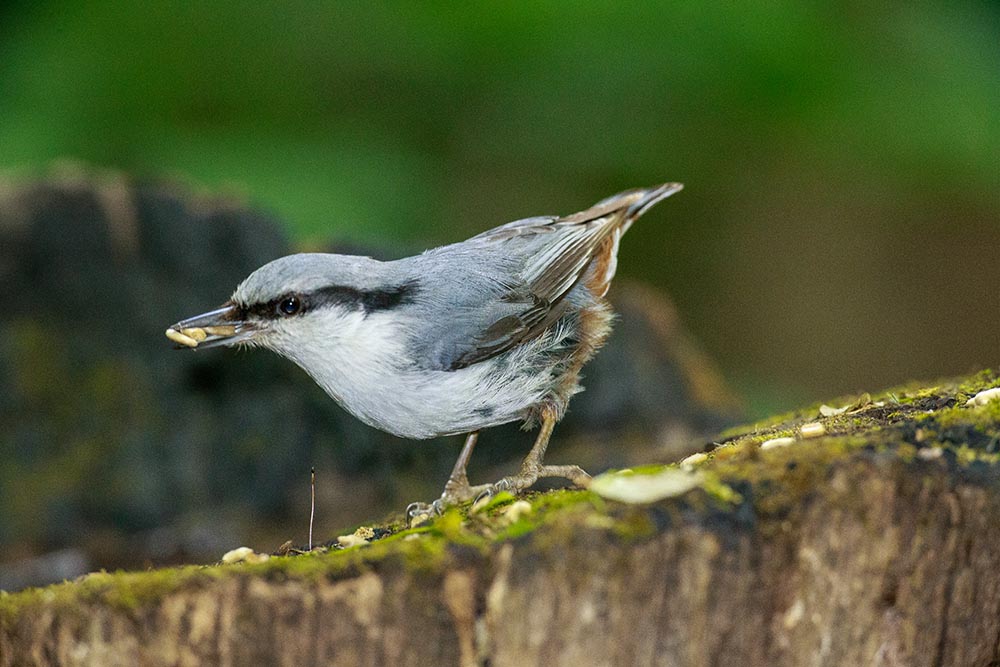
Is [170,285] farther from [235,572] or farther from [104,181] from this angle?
[235,572]

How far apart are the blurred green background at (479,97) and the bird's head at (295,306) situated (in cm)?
194

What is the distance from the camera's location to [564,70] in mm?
6445

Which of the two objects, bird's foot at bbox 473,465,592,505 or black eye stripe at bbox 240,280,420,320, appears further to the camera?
bird's foot at bbox 473,465,592,505

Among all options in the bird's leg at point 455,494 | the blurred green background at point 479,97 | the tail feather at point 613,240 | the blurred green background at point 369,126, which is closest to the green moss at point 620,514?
the bird's leg at point 455,494

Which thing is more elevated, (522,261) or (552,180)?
(552,180)

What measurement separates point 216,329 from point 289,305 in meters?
0.25

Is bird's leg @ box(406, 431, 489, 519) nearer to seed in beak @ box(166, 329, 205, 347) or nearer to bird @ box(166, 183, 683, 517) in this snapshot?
bird @ box(166, 183, 683, 517)

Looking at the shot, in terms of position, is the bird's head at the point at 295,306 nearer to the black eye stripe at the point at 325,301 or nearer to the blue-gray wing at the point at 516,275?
the black eye stripe at the point at 325,301

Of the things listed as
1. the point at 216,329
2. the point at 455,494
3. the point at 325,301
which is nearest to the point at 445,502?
the point at 455,494

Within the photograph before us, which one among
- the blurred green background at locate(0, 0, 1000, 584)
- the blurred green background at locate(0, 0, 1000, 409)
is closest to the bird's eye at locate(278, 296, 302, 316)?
the blurred green background at locate(0, 0, 1000, 584)

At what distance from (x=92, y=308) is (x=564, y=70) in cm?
306

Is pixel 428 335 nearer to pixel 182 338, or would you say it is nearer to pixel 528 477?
pixel 528 477

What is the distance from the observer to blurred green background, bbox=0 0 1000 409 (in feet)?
20.0

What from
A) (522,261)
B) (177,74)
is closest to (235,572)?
(522,261)
